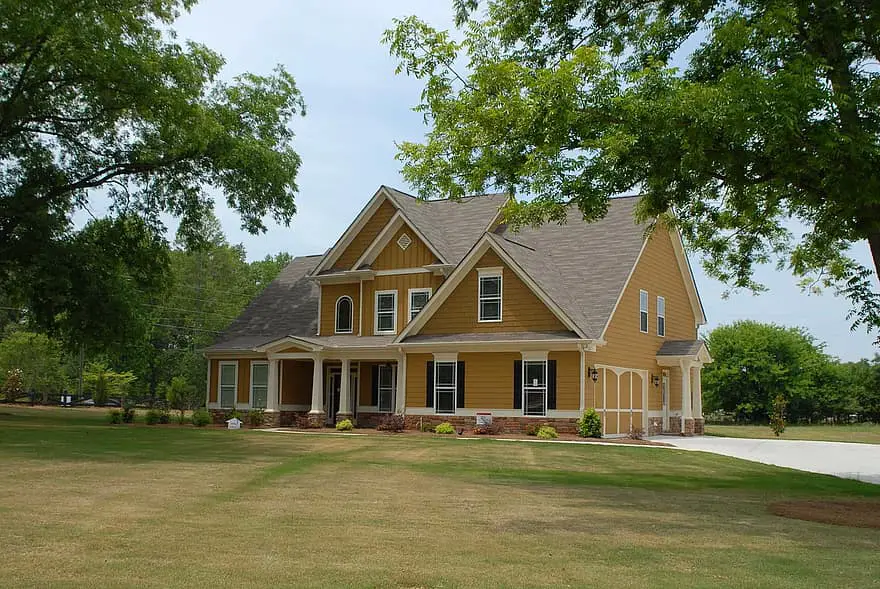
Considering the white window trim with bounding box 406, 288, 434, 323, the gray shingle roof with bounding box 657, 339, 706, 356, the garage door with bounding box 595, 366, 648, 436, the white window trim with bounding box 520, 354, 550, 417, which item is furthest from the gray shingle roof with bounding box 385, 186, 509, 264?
the gray shingle roof with bounding box 657, 339, 706, 356

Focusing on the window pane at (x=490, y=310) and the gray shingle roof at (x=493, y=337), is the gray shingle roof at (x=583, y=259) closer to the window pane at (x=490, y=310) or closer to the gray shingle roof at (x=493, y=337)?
the gray shingle roof at (x=493, y=337)

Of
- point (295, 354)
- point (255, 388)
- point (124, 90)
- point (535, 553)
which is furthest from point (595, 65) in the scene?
point (255, 388)

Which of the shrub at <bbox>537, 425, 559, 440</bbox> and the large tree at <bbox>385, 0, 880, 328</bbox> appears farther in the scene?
the shrub at <bbox>537, 425, 559, 440</bbox>

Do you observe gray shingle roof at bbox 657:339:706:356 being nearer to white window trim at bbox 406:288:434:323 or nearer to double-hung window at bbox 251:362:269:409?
white window trim at bbox 406:288:434:323

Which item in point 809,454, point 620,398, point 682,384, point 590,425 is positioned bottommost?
point 809,454

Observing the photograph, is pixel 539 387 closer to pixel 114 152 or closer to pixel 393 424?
pixel 393 424

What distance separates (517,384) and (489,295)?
129 inches

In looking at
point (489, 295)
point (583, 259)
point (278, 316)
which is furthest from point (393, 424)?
point (278, 316)

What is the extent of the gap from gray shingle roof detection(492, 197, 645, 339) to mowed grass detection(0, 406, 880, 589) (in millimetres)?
10273

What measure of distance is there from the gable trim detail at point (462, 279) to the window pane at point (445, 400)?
2.38 metres

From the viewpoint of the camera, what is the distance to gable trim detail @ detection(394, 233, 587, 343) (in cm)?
2730

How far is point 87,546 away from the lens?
7832 mm

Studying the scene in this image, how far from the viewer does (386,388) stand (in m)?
33.2

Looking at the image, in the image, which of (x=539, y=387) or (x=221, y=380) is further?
(x=221, y=380)
